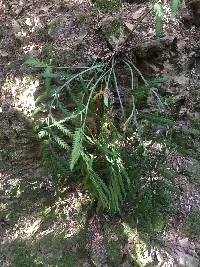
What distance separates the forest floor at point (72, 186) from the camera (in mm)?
3574

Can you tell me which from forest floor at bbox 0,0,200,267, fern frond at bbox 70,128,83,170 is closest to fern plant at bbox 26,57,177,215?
fern frond at bbox 70,128,83,170

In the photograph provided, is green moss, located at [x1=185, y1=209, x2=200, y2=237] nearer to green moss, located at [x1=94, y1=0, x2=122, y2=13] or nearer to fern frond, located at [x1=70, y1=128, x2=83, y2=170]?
fern frond, located at [x1=70, y1=128, x2=83, y2=170]

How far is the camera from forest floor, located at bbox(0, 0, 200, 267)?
357cm

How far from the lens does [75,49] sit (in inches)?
164

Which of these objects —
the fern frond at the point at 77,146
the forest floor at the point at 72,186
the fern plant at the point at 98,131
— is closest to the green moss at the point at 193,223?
the forest floor at the point at 72,186

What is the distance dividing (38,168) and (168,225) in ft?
5.37

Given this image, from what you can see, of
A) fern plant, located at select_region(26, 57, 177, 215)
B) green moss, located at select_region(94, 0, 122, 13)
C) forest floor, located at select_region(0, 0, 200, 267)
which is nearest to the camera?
fern plant, located at select_region(26, 57, 177, 215)

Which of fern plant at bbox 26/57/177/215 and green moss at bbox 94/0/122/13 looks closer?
fern plant at bbox 26/57/177/215

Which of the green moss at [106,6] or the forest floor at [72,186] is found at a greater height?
the green moss at [106,6]

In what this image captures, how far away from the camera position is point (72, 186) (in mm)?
4031

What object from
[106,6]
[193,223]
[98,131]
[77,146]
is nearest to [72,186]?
[98,131]

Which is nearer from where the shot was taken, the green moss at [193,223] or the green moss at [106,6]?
the green moss at [193,223]

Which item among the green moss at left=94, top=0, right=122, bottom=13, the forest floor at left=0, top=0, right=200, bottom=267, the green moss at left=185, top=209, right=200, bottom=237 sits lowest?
the green moss at left=185, top=209, right=200, bottom=237

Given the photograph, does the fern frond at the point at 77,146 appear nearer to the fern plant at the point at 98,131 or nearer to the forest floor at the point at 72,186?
the fern plant at the point at 98,131
